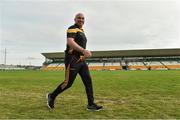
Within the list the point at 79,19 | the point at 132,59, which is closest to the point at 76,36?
the point at 79,19

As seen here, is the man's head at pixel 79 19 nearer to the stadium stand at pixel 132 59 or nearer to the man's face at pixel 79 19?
the man's face at pixel 79 19

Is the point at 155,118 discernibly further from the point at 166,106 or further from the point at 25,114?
the point at 25,114

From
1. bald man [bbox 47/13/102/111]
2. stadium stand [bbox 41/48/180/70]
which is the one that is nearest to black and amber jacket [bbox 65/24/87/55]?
bald man [bbox 47/13/102/111]

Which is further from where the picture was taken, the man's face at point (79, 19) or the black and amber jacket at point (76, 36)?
the man's face at point (79, 19)

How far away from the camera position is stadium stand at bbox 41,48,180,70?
9481cm

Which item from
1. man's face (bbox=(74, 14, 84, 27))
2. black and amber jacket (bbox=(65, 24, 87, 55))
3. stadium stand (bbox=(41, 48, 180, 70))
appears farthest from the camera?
stadium stand (bbox=(41, 48, 180, 70))

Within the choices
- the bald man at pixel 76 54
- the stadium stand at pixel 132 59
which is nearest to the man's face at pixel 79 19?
the bald man at pixel 76 54

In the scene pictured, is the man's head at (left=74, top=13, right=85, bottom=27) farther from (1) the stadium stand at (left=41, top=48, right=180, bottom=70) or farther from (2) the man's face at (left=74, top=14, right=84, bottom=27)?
(1) the stadium stand at (left=41, top=48, right=180, bottom=70)

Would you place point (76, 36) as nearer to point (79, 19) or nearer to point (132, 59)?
point (79, 19)

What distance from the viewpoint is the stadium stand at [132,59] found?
94.8 meters

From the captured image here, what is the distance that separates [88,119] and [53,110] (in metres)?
1.12

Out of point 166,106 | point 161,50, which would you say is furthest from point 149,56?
point 166,106

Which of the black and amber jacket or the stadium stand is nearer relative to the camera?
the black and amber jacket

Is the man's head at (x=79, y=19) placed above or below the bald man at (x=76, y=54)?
above
